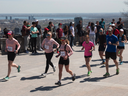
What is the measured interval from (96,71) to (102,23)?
980 cm

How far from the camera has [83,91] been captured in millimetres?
7168

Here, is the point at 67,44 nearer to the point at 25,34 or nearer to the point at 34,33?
the point at 34,33

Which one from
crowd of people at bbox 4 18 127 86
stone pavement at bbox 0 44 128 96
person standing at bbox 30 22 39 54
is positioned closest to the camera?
stone pavement at bbox 0 44 128 96

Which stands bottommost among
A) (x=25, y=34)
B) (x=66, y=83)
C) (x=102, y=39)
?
(x=66, y=83)

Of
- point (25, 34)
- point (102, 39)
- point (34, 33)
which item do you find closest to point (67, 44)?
point (102, 39)

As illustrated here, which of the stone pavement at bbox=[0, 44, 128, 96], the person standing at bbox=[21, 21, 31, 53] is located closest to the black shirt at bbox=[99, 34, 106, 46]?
the stone pavement at bbox=[0, 44, 128, 96]

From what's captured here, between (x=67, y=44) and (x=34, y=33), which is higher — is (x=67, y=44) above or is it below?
above

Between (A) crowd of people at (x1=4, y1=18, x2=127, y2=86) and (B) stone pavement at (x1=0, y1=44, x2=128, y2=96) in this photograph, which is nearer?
(B) stone pavement at (x1=0, y1=44, x2=128, y2=96)

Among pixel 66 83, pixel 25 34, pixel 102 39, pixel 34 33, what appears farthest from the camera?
pixel 25 34

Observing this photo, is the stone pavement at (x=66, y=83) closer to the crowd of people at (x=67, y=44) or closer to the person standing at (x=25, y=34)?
the crowd of people at (x=67, y=44)

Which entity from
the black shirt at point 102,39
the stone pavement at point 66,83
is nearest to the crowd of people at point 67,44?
the black shirt at point 102,39

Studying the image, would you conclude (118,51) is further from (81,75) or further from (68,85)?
(68,85)

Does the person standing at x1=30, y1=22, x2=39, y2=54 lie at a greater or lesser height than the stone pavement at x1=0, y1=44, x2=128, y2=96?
greater

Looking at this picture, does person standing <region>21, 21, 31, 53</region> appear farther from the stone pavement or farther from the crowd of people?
the stone pavement
